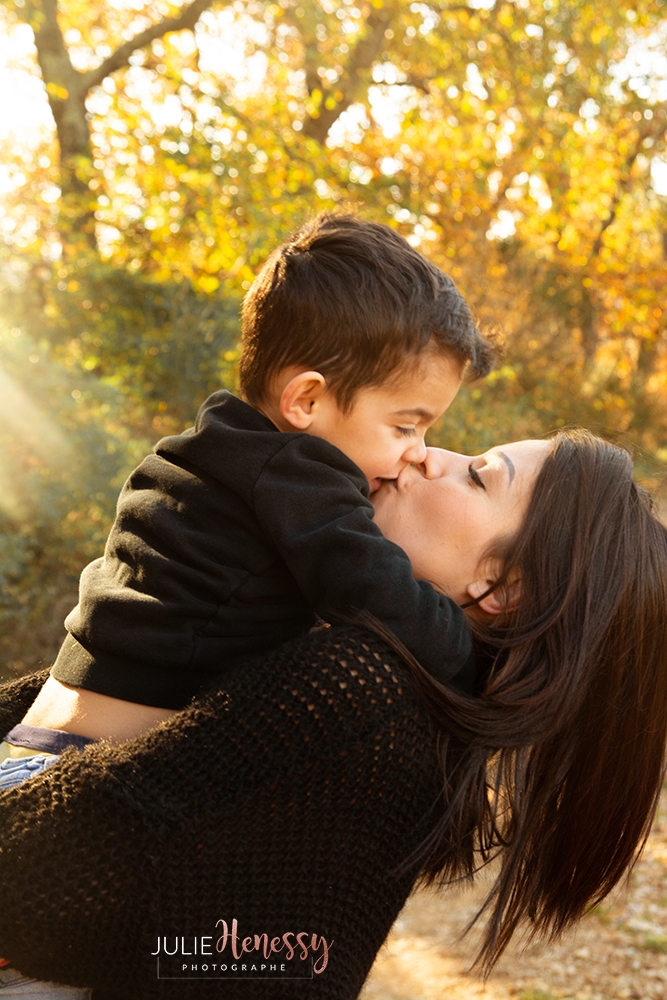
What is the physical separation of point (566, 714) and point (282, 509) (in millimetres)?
750

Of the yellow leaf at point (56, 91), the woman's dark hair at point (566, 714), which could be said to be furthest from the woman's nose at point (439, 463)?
the yellow leaf at point (56, 91)

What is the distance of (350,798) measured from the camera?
1646 millimetres

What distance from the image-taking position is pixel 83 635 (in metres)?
1.85

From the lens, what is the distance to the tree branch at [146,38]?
9070 millimetres

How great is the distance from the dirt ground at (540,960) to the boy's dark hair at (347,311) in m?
2.73

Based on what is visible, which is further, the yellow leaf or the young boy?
the yellow leaf

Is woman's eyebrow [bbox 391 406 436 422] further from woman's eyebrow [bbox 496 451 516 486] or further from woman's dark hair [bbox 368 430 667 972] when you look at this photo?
woman's dark hair [bbox 368 430 667 972]

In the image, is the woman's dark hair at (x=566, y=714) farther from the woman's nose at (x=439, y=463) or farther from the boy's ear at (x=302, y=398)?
the boy's ear at (x=302, y=398)

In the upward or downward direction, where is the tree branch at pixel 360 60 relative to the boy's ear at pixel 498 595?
upward

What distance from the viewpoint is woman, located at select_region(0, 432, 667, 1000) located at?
1.56 metres

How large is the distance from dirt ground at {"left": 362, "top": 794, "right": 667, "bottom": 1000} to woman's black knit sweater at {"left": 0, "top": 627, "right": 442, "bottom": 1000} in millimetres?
2377

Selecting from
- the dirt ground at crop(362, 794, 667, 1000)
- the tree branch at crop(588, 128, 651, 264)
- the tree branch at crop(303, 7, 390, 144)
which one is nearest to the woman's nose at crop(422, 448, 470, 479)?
the dirt ground at crop(362, 794, 667, 1000)

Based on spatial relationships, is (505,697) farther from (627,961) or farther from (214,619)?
(627,961)

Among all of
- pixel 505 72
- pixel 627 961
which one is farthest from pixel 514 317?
pixel 627 961
